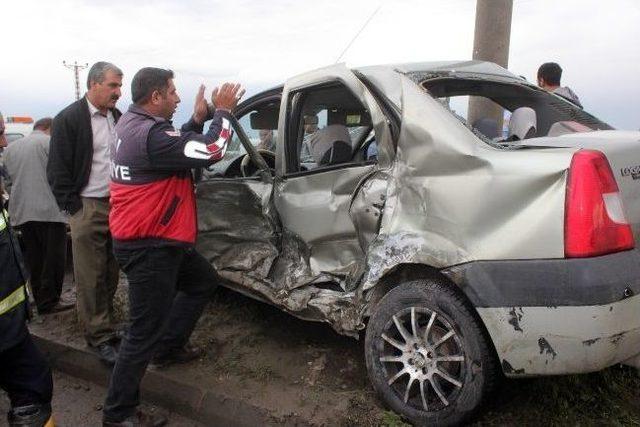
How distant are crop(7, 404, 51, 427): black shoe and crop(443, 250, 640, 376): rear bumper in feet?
6.54

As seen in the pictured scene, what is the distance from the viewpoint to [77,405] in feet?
10.7

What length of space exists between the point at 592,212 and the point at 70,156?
A: 297 cm

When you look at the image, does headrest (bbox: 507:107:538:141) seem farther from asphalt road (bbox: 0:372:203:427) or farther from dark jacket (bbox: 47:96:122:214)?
dark jacket (bbox: 47:96:122:214)

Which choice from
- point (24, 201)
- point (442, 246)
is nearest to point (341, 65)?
point (442, 246)

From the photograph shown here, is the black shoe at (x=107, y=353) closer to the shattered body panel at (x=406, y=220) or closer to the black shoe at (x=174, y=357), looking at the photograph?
the black shoe at (x=174, y=357)

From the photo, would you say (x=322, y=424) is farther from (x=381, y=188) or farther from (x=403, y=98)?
(x=403, y=98)

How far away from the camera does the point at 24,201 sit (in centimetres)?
451

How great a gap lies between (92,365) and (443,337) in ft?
7.87

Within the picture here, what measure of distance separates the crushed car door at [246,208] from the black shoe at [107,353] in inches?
32.6

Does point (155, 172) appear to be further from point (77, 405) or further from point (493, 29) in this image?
point (493, 29)

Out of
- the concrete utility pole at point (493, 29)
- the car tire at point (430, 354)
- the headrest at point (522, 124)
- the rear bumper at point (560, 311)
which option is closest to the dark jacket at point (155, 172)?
the car tire at point (430, 354)

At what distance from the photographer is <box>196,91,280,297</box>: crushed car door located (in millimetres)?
3598

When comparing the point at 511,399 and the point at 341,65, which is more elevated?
the point at 341,65

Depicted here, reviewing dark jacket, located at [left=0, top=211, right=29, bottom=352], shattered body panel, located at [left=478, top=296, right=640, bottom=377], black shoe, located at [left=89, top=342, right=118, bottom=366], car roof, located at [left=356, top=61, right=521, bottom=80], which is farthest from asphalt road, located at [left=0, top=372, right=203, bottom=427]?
car roof, located at [left=356, top=61, right=521, bottom=80]
